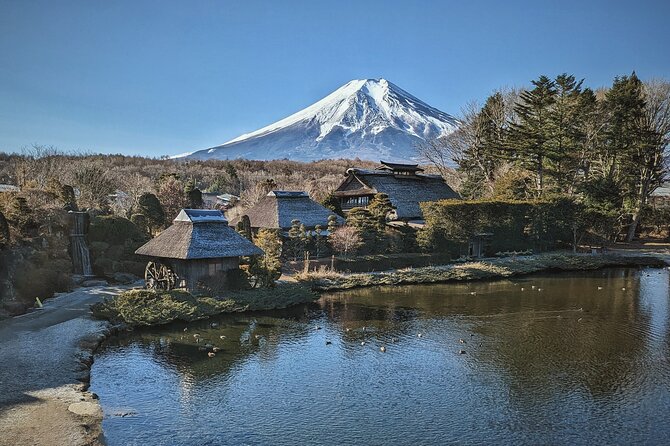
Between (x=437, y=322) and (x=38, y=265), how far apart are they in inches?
630

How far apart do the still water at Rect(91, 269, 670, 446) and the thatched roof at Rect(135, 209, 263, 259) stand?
287 cm

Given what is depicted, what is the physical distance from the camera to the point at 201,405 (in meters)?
11.3

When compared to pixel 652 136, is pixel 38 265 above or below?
below

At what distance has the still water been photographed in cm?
1017

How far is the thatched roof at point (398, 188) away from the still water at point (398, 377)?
1662cm

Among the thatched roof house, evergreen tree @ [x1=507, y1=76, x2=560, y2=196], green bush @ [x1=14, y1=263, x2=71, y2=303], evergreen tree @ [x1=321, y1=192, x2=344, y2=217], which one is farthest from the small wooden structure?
evergreen tree @ [x1=507, y1=76, x2=560, y2=196]

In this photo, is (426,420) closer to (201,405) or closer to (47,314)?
(201,405)

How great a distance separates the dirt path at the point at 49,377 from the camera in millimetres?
9406

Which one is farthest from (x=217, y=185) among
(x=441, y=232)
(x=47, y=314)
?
(x=47, y=314)

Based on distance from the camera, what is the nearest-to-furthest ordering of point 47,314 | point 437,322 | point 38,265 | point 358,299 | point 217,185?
point 47,314 < point 437,322 < point 38,265 < point 358,299 < point 217,185

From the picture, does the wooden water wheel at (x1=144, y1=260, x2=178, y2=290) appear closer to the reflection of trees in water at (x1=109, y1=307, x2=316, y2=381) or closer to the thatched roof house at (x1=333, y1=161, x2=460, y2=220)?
the reflection of trees in water at (x1=109, y1=307, x2=316, y2=381)

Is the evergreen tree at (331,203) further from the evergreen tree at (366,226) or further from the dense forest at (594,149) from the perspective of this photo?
the dense forest at (594,149)

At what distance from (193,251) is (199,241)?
62 centimetres

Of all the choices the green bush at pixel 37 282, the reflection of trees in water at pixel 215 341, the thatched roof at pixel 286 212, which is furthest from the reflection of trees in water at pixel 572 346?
the green bush at pixel 37 282
